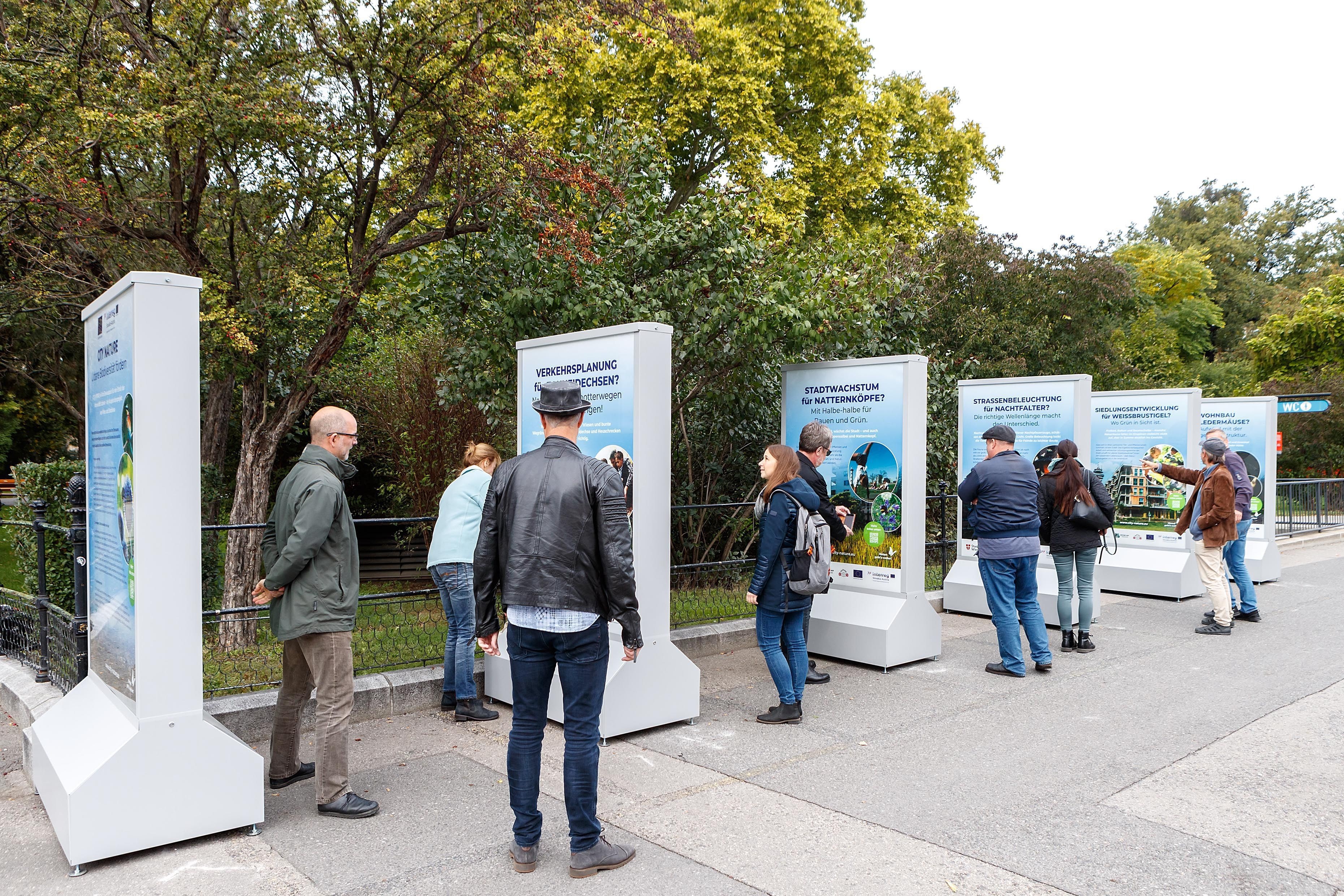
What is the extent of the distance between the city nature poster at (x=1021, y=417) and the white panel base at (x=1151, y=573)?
1.91 meters

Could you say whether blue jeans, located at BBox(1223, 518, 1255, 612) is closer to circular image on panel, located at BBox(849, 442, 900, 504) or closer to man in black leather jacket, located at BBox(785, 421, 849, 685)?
circular image on panel, located at BBox(849, 442, 900, 504)

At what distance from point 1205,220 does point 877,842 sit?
55.4 m

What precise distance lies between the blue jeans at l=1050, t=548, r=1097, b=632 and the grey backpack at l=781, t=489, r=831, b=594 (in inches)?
120

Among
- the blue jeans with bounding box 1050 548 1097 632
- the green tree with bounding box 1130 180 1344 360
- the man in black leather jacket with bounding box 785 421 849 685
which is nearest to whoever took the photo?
the man in black leather jacket with bounding box 785 421 849 685

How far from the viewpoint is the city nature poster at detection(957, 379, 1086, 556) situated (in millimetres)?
9039

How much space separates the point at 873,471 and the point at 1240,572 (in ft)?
15.7

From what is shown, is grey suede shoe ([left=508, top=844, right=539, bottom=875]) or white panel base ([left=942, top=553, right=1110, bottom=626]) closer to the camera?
grey suede shoe ([left=508, top=844, right=539, bottom=875])

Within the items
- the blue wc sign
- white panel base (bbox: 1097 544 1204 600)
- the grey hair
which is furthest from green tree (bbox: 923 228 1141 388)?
the grey hair

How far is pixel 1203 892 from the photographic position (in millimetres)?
3469

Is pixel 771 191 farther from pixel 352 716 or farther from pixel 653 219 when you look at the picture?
pixel 352 716

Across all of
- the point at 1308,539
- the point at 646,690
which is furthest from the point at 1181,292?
the point at 646,690

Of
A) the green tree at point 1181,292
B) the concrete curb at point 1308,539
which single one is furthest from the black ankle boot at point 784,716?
the green tree at point 1181,292

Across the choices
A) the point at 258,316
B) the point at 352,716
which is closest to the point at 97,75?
the point at 258,316

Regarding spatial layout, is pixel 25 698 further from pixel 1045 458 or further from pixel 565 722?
pixel 1045 458
